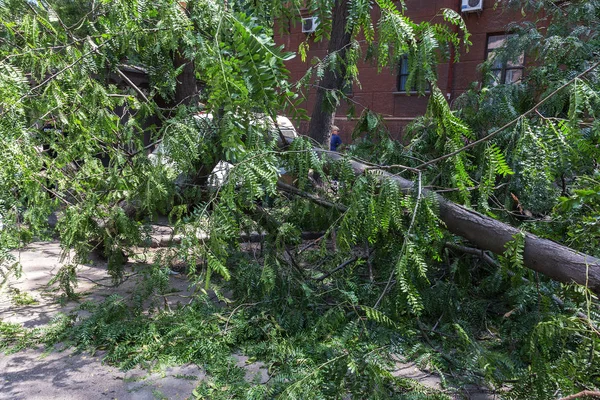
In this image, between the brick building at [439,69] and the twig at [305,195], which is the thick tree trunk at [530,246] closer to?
the twig at [305,195]

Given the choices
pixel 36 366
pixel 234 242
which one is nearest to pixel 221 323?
pixel 234 242

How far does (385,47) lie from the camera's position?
296 cm

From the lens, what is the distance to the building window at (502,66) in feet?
20.9

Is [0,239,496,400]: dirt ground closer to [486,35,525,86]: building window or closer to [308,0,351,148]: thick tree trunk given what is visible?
[308,0,351,148]: thick tree trunk

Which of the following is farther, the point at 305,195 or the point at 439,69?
the point at 439,69

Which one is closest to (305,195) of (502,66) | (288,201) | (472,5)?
(288,201)

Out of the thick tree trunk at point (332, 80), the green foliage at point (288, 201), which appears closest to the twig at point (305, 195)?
the green foliage at point (288, 201)

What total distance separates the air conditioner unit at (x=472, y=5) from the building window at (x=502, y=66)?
94 cm

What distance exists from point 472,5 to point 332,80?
30.3 feet

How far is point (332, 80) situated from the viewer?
639 centimetres

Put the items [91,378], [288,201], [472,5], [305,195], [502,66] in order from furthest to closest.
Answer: [472,5]
[502,66]
[288,201]
[305,195]
[91,378]

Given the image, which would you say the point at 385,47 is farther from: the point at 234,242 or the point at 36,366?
the point at 36,366

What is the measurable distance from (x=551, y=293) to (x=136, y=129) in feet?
13.0

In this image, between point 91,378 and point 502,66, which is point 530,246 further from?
point 502,66
